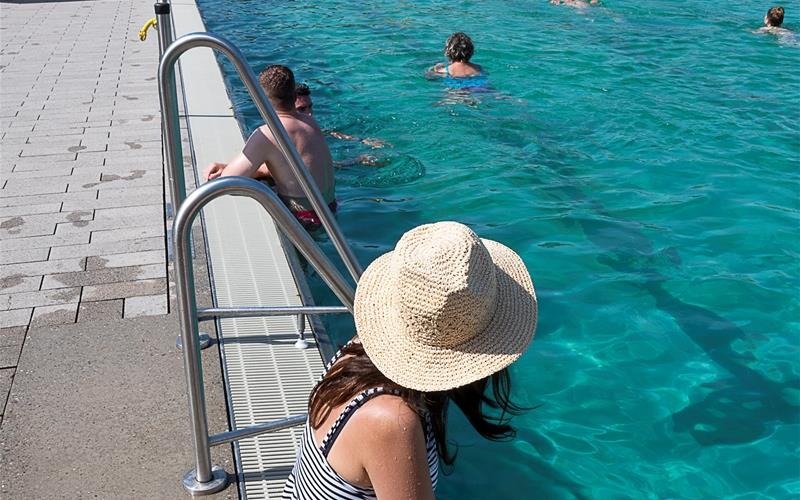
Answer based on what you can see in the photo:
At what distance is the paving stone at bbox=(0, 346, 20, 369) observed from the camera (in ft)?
12.2

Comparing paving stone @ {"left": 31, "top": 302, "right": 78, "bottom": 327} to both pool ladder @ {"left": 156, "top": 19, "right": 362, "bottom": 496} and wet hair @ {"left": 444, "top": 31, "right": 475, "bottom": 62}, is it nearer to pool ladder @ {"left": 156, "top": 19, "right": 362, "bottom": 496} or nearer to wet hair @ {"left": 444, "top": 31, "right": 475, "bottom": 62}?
pool ladder @ {"left": 156, "top": 19, "right": 362, "bottom": 496}

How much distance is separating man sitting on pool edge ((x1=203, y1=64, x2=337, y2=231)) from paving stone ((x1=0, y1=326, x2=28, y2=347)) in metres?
1.60

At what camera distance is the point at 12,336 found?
395cm

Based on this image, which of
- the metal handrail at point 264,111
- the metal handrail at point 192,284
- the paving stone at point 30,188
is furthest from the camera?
the paving stone at point 30,188

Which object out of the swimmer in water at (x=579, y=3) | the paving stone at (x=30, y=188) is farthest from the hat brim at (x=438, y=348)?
the swimmer in water at (x=579, y=3)

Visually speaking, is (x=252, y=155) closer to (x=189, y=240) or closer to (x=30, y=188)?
(x=30, y=188)

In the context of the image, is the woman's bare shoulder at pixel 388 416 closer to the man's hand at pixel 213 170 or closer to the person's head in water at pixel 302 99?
the man's hand at pixel 213 170

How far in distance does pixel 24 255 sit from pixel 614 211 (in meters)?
4.21

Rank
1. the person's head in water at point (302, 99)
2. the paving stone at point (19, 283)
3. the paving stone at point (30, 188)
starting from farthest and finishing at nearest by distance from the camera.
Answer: the person's head in water at point (302, 99)
the paving stone at point (30, 188)
the paving stone at point (19, 283)

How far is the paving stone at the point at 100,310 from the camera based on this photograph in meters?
4.12

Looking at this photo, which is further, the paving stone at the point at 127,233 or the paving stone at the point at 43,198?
the paving stone at the point at 43,198

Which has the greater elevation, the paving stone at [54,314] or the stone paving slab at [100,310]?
the stone paving slab at [100,310]

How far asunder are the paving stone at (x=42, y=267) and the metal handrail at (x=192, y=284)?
2.06 metres

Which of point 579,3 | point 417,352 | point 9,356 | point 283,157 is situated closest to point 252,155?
point 283,157
